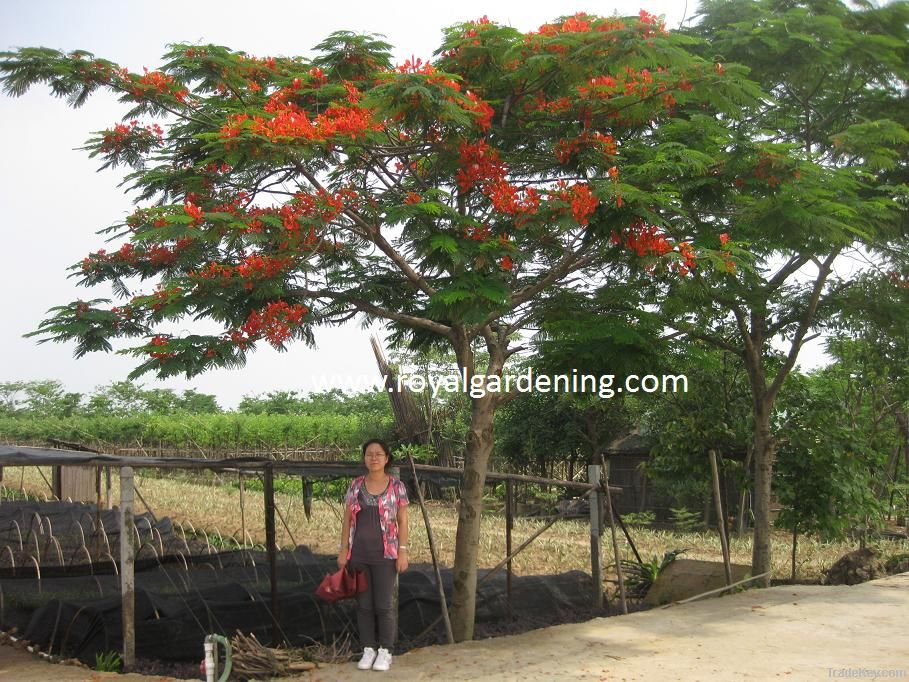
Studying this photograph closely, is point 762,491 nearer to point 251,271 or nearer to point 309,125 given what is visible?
point 251,271

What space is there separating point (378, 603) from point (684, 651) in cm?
233

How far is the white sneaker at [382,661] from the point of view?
592 cm

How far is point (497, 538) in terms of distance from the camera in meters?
14.3

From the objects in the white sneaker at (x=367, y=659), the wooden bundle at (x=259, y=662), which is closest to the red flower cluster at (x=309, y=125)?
the wooden bundle at (x=259, y=662)

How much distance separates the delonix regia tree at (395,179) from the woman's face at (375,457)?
1.11 m

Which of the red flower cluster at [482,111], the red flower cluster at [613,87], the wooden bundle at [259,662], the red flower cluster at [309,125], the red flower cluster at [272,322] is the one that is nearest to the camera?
the wooden bundle at [259,662]

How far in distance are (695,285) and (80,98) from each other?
17.2 feet

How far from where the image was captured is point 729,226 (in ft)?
26.8

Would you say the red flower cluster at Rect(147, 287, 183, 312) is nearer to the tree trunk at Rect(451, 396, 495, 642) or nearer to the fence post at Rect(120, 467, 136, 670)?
the fence post at Rect(120, 467, 136, 670)

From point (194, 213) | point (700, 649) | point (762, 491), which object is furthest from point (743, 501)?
point (194, 213)

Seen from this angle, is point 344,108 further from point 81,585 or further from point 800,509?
point 800,509

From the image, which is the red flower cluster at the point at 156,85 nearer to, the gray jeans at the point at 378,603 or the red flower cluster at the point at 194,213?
the red flower cluster at the point at 194,213

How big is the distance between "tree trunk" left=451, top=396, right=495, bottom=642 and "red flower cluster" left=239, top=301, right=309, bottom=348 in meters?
1.93

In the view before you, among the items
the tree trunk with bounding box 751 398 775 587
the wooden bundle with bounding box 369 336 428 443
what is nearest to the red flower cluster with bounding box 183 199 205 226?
the tree trunk with bounding box 751 398 775 587
